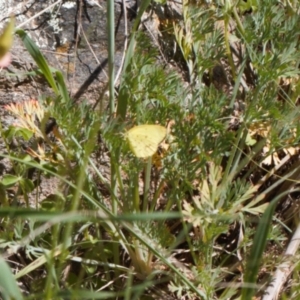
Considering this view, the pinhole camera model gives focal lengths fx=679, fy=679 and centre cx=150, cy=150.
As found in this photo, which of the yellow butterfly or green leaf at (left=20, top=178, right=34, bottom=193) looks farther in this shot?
green leaf at (left=20, top=178, right=34, bottom=193)

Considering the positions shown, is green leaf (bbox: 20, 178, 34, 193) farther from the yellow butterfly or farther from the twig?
the twig

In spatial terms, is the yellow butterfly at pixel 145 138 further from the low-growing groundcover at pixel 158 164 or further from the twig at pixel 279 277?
the twig at pixel 279 277

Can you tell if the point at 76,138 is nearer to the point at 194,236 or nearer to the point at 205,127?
the point at 205,127

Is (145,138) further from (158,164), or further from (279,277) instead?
(279,277)

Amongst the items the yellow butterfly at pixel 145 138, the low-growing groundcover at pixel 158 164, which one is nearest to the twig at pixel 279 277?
the low-growing groundcover at pixel 158 164

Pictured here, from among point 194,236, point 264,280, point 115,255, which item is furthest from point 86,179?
point 264,280

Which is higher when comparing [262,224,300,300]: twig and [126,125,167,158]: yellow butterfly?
[126,125,167,158]: yellow butterfly

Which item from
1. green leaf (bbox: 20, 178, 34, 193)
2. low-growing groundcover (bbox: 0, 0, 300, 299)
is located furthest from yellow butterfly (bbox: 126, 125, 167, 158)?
green leaf (bbox: 20, 178, 34, 193)

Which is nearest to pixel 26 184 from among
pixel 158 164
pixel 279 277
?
pixel 158 164
